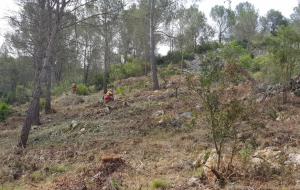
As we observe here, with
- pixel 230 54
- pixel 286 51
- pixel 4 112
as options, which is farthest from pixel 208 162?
pixel 4 112

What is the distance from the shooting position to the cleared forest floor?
781 cm

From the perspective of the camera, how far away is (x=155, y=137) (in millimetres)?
11773

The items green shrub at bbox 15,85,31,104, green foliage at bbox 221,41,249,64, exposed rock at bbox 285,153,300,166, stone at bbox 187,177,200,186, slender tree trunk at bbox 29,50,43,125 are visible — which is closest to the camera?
stone at bbox 187,177,200,186

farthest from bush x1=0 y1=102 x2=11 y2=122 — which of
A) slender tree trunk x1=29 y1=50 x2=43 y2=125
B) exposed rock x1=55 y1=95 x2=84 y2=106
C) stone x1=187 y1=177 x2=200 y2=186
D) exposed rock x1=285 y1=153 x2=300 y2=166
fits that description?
exposed rock x1=285 y1=153 x2=300 y2=166

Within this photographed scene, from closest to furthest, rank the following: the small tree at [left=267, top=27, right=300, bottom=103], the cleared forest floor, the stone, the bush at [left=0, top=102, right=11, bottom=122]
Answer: the stone, the cleared forest floor, the small tree at [left=267, top=27, right=300, bottom=103], the bush at [left=0, top=102, right=11, bottom=122]

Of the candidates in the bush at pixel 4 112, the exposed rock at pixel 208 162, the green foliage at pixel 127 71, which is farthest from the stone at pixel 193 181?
the green foliage at pixel 127 71

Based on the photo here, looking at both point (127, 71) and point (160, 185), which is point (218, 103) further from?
→ point (127, 71)

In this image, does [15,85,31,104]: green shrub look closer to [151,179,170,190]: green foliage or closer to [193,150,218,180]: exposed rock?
[193,150,218,180]: exposed rock

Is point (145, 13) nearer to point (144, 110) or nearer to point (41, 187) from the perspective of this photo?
point (144, 110)

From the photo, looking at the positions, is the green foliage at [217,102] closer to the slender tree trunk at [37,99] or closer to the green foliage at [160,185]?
the green foliage at [160,185]

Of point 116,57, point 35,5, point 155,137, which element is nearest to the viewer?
point 155,137

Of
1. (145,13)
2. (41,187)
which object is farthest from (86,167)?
(145,13)

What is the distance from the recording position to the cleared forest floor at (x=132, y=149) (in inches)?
308

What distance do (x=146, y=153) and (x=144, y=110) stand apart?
564cm
